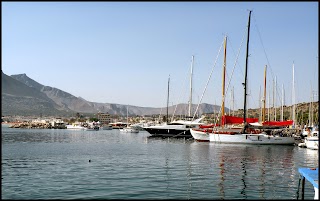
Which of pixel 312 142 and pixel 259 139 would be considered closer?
pixel 312 142

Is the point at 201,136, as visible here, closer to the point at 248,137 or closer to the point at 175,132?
the point at 248,137

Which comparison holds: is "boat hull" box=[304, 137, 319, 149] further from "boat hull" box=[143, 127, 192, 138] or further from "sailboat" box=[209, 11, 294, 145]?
"boat hull" box=[143, 127, 192, 138]

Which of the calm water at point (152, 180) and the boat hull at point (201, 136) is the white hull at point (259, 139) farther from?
the calm water at point (152, 180)

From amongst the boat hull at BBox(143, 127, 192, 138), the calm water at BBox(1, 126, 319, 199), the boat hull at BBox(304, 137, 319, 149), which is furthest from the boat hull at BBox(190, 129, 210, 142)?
the calm water at BBox(1, 126, 319, 199)

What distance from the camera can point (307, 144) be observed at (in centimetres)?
4850

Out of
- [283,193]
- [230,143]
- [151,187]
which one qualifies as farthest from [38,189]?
[230,143]

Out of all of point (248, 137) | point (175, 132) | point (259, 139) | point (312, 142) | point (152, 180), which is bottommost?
point (152, 180)

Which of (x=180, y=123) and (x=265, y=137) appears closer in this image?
(x=265, y=137)

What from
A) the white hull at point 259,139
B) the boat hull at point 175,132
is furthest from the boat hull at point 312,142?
the boat hull at point 175,132

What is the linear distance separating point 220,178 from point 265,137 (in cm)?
3312

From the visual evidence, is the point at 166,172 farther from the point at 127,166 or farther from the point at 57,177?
the point at 57,177

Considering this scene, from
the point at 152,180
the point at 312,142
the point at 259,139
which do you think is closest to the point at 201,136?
the point at 259,139

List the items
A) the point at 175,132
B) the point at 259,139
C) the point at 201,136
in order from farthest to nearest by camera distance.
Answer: the point at 175,132
the point at 201,136
the point at 259,139

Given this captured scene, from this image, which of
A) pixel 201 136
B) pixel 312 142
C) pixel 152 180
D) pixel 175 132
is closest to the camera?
pixel 152 180
